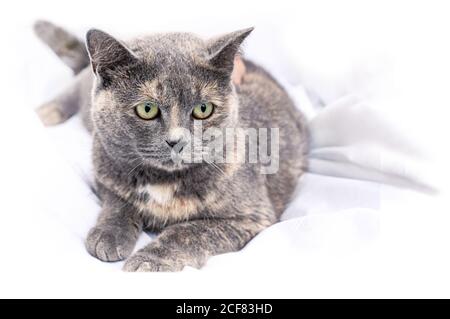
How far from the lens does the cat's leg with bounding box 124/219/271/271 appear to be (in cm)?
138

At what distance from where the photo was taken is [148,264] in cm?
136

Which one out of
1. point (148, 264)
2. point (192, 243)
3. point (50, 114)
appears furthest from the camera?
point (50, 114)

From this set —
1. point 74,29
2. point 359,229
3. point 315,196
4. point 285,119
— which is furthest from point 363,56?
point 74,29

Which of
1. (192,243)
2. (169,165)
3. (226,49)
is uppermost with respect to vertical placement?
(226,49)

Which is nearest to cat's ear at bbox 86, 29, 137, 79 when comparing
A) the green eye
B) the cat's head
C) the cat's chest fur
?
the cat's head

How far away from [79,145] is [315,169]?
849 millimetres

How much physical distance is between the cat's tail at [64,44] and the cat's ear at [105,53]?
0.88 metres

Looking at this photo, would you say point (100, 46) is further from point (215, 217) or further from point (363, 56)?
point (363, 56)

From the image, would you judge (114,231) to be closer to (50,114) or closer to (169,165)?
(169,165)

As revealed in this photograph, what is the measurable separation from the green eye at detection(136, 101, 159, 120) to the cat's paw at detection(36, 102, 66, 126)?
0.88 meters

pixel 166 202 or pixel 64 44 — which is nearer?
pixel 166 202

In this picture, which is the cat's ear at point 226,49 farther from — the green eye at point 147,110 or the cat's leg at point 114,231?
the cat's leg at point 114,231

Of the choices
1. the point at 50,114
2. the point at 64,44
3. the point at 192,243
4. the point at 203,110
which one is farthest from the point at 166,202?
the point at 64,44

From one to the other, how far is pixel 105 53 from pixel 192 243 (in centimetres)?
53
